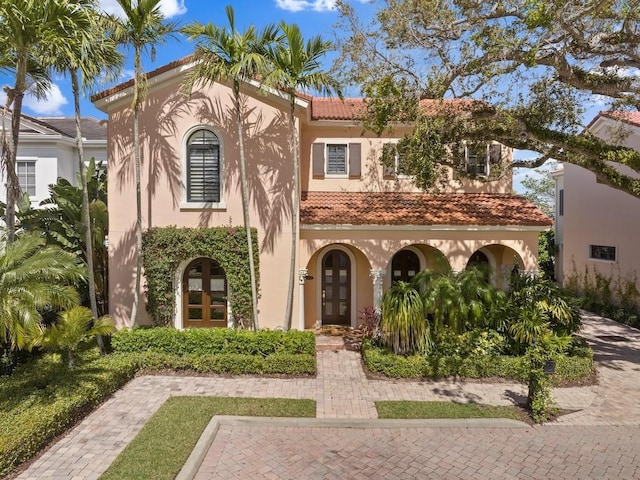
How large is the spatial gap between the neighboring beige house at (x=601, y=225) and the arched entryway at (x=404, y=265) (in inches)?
353

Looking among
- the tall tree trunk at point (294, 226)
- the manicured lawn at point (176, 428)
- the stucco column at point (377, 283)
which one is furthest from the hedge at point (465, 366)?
the tall tree trunk at point (294, 226)

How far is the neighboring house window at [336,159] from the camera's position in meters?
15.5

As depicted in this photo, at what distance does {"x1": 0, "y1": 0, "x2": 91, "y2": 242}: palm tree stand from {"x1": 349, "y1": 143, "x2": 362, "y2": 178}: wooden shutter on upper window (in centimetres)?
948

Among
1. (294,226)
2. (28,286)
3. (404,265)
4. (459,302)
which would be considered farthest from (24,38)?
(404,265)

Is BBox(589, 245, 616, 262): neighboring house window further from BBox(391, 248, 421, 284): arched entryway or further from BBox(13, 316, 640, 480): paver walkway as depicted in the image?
BBox(391, 248, 421, 284): arched entryway

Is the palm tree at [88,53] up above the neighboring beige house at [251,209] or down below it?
above

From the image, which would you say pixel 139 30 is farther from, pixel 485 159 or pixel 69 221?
pixel 485 159

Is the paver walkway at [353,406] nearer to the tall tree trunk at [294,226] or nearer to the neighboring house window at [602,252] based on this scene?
the tall tree trunk at [294,226]

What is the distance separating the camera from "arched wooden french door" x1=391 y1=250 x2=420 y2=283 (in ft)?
50.2

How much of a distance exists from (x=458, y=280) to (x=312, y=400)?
5806mm

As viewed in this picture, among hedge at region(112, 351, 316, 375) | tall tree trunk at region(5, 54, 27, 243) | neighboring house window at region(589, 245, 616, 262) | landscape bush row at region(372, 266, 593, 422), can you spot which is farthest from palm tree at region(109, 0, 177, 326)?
neighboring house window at region(589, 245, 616, 262)

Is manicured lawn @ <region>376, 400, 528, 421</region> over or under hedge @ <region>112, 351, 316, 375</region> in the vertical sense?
under

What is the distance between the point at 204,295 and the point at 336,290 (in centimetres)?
498

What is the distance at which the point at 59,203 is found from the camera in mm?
13688
